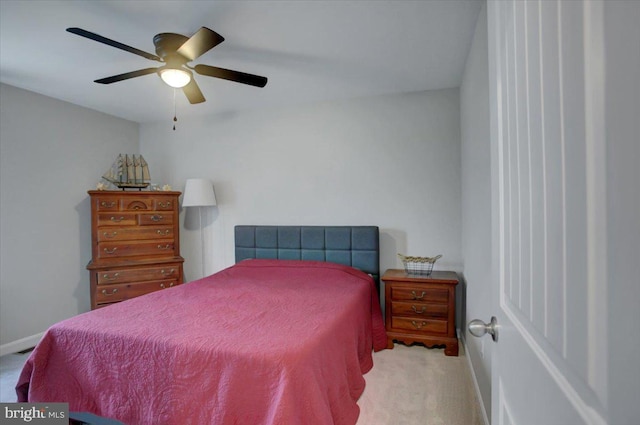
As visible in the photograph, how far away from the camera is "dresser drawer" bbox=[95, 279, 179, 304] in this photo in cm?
308

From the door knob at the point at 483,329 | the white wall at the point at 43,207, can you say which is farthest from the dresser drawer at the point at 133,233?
the door knob at the point at 483,329

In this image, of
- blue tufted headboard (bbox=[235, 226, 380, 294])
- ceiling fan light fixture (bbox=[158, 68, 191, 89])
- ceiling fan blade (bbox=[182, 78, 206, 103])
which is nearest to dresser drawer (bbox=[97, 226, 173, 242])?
A: blue tufted headboard (bbox=[235, 226, 380, 294])

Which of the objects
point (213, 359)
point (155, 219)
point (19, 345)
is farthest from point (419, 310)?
point (19, 345)

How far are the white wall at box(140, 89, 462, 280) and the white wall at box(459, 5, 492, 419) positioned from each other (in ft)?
2.16

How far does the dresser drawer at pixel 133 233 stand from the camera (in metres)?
3.16

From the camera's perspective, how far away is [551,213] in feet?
1.59

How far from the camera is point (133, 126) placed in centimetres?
411

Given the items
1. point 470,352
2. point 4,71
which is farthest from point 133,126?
point 470,352

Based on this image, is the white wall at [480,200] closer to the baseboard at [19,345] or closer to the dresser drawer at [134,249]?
the dresser drawer at [134,249]

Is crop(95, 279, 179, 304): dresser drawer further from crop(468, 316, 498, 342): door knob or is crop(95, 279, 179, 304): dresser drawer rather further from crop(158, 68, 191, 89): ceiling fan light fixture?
crop(468, 316, 498, 342): door knob

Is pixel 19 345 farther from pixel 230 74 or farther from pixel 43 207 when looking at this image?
pixel 230 74

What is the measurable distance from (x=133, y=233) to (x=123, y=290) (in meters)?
0.60

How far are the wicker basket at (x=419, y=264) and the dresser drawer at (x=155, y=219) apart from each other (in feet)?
8.66

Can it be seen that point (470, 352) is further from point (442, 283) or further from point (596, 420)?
point (596, 420)
